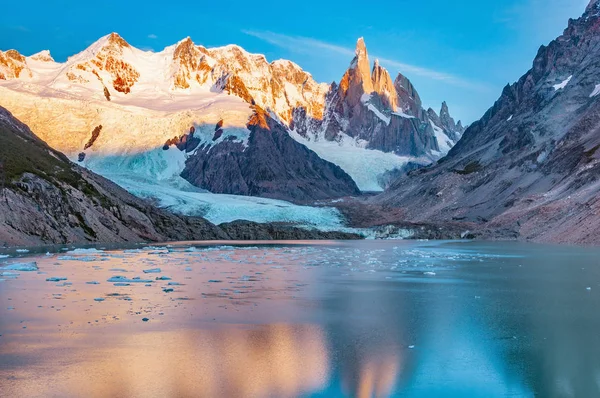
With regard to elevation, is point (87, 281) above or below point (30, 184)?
below

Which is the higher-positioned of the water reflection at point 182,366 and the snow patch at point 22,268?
the snow patch at point 22,268

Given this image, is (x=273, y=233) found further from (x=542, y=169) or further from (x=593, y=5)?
(x=593, y=5)

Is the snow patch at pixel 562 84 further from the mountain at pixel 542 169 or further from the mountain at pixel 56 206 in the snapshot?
the mountain at pixel 56 206

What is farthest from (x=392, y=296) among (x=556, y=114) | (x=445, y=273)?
(x=556, y=114)

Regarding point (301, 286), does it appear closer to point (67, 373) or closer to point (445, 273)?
point (445, 273)

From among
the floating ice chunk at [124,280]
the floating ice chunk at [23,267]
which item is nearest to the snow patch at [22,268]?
the floating ice chunk at [23,267]

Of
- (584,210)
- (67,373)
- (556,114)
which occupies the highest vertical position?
(556,114)

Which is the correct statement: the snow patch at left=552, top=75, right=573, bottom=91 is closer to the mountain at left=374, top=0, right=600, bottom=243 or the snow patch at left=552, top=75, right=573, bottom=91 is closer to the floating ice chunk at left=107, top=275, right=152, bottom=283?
the mountain at left=374, top=0, right=600, bottom=243
